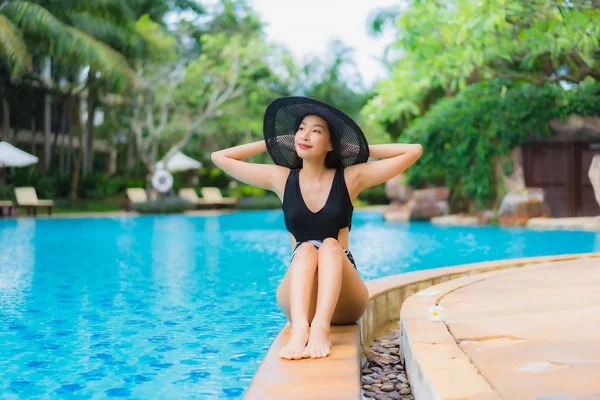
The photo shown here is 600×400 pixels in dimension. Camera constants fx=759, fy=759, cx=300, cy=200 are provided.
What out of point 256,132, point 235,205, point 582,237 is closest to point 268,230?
point 582,237

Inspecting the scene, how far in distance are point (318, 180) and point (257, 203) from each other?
2820 cm

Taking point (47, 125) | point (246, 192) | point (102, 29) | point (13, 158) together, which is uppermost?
point (102, 29)

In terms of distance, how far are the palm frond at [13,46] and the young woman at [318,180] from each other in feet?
62.7

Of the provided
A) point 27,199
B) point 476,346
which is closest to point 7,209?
point 27,199

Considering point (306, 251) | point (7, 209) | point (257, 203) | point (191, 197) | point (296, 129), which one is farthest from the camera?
point (257, 203)

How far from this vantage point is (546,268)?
650 cm

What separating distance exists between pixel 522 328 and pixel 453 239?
10635 millimetres

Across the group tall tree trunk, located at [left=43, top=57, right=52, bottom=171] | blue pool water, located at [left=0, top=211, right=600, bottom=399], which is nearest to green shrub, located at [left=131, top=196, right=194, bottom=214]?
tall tree trunk, located at [left=43, top=57, right=52, bottom=171]

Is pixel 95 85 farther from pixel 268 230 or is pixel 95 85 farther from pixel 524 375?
pixel 524 375

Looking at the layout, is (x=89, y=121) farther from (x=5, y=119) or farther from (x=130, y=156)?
(x=130, y=156)

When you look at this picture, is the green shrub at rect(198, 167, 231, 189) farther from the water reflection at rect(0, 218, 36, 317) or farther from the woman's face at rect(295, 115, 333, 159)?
the woman's face at rect(295, 115, 333, 159)

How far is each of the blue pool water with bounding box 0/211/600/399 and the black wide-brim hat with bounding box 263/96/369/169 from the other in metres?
1.23

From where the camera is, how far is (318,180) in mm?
3898

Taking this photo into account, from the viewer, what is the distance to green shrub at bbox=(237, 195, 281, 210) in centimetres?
3178
